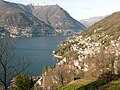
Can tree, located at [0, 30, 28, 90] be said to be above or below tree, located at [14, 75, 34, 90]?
above

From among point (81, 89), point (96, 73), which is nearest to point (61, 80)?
point (96, 73)

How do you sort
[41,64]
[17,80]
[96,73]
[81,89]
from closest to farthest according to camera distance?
[81,89] → [17,80] → [96,73] → [41,64]

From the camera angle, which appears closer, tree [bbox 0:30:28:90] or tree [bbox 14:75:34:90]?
tree [bbox 0:30:28:90]

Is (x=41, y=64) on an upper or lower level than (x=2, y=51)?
lower

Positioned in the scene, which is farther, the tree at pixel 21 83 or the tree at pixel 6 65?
the tree at pixel 21 83

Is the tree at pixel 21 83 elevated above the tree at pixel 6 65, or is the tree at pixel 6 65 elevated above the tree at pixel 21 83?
the tree at pixel 6 65

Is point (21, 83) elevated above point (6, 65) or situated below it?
below

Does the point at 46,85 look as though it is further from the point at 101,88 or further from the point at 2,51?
the point at 2,51

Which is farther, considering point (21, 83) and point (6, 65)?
point (21, 83)

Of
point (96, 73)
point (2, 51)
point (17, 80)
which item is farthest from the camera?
point (96, 73)

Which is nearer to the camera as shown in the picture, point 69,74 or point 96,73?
point 96,73
